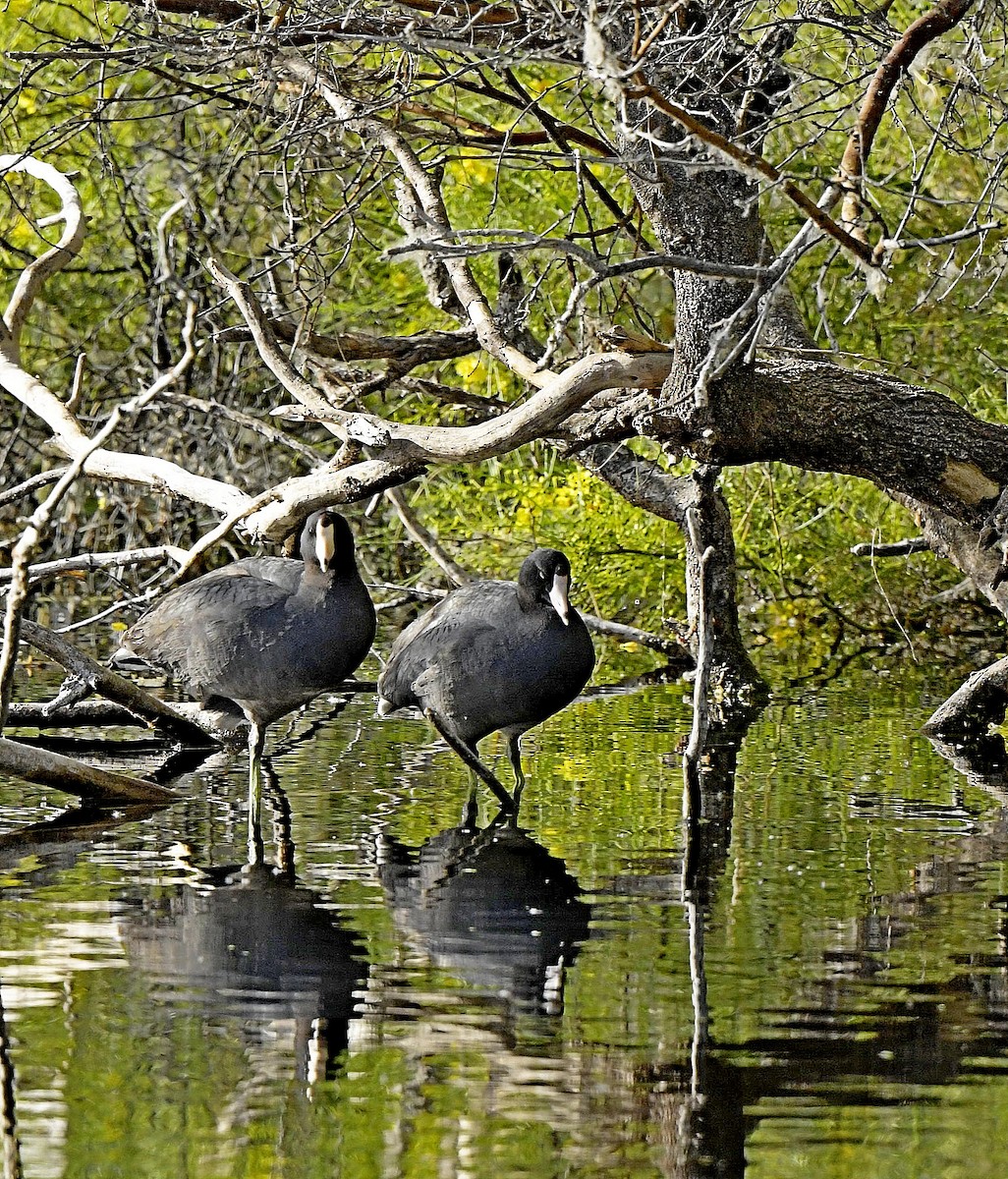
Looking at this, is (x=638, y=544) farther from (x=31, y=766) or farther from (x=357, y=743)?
(x=31, y=766)

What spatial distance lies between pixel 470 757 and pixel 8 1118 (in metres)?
3.61

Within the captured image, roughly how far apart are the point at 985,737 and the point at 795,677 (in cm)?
212

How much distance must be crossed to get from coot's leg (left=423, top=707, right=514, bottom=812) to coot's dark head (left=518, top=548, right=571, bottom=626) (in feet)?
1.87

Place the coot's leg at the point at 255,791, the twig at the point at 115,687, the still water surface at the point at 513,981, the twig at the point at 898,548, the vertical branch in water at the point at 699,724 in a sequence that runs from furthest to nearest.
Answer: the twig at the point at 898,548 < the twig at the point at 115,687 < the coot's leg at the point at 255,791 < the vertical branch in water at the point at 699,724 < the still water surface at the point at 513,981

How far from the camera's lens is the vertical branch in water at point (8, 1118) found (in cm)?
331

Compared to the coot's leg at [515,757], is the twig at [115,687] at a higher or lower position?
higher

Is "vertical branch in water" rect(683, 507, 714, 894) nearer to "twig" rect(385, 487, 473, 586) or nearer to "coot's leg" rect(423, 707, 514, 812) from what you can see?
"coot's leg" rect(423, 707, 514, 812)

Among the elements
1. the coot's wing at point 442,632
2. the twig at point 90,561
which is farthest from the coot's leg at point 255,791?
the twig at point 90,561

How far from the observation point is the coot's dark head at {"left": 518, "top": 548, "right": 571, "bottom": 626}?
22.8 feet

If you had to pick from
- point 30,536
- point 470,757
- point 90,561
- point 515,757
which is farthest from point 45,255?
point 30,536

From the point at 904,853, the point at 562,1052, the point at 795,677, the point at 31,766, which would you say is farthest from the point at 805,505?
the point at 562,1052

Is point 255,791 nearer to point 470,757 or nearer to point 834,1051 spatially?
point 470,757

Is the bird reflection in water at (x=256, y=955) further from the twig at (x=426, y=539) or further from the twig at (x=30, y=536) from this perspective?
the twig at (x=426, y=539)

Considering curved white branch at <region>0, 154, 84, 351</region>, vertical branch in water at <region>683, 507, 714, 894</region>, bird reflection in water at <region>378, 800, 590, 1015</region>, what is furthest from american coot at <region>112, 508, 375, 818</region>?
vertical branch in water at <region>683, 507, 714, 894</region>
